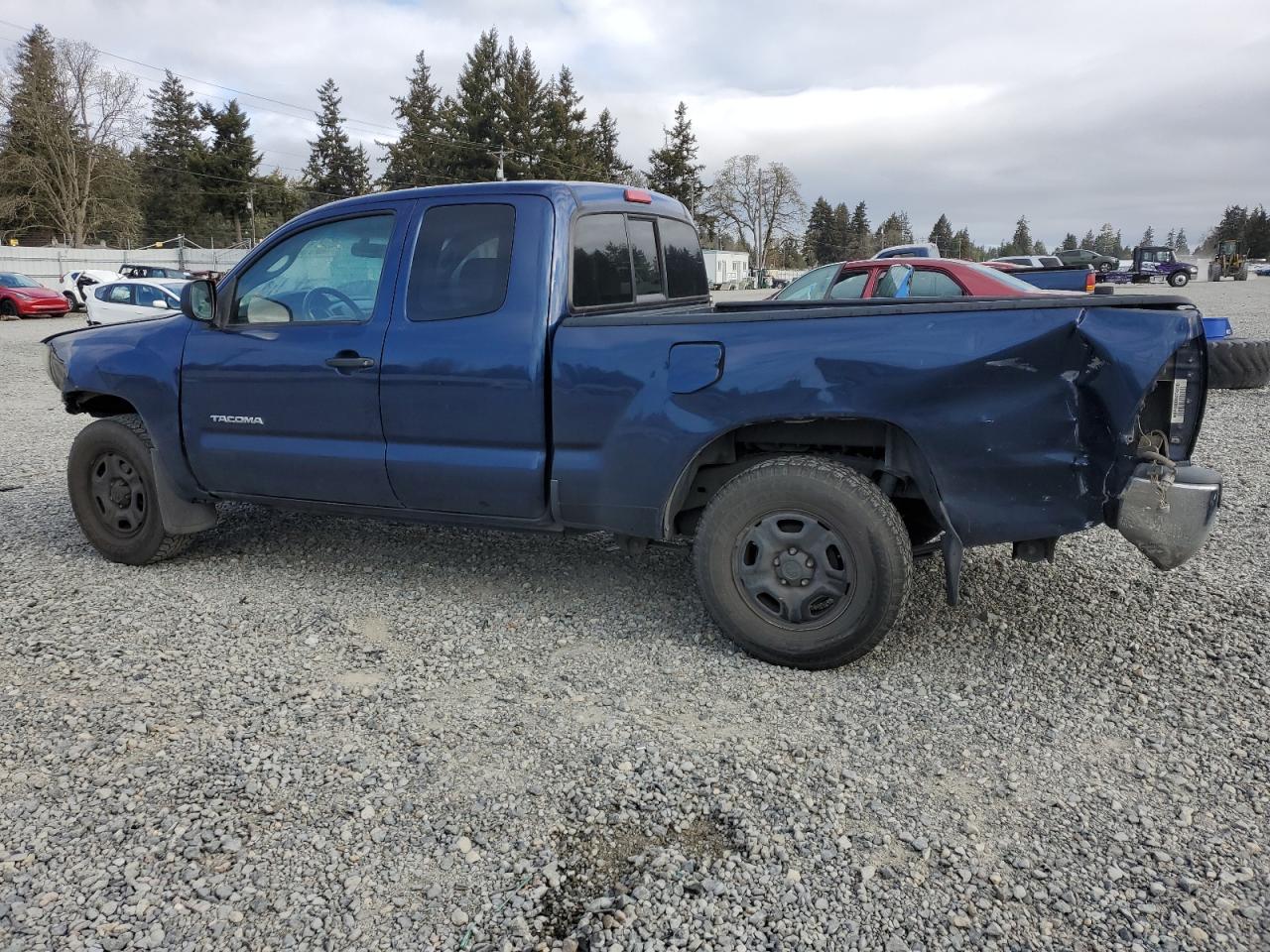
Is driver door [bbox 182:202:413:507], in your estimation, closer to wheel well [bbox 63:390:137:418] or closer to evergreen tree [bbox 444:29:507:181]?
wheel well [bbox 63:390:137:418]

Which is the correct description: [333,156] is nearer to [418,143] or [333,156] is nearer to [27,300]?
[418,143]

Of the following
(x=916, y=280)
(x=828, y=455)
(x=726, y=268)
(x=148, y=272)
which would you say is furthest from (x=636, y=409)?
(x=726, y=268)

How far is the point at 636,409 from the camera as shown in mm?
3697

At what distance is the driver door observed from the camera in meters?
4.25

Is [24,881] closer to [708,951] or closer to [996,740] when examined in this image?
[708,951]

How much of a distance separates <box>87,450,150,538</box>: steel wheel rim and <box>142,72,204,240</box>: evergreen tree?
6701cm

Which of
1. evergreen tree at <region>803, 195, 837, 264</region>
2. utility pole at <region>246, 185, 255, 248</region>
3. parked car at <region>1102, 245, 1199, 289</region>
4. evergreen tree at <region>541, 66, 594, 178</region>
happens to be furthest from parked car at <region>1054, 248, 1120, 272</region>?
evergreen tree at <region>803, 195, 837, 264</region>

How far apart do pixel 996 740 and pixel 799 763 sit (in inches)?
27.5

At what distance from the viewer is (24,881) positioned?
2.45 meters

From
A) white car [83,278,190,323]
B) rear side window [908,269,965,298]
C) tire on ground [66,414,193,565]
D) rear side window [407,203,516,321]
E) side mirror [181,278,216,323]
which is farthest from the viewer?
white car [83,278,190,323]

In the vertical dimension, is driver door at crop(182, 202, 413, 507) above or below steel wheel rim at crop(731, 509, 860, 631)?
above

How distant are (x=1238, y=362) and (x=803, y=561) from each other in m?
7.78

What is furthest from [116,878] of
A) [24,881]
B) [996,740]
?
[996,740]

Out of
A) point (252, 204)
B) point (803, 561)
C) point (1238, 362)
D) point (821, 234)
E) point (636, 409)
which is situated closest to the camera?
point (803, 561)
